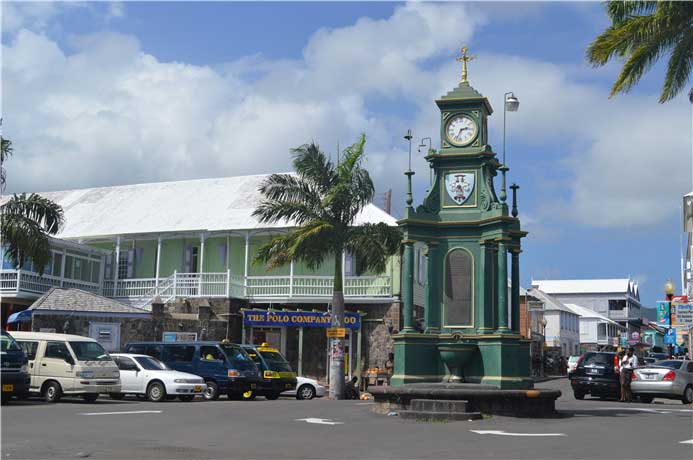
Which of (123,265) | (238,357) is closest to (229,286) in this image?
(123,265)

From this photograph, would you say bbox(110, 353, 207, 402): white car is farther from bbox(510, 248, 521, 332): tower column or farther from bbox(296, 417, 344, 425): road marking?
bbox(510, 248, 521, 332): tower column

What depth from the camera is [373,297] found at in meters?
34.0

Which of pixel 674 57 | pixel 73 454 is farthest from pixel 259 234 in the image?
pixel 73 454

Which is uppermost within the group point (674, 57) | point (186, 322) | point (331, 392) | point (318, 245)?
point (674, 57)

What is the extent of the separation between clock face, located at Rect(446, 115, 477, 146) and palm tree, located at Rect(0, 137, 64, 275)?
13940 mm

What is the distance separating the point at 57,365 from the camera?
20.9m

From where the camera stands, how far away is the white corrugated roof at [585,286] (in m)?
108

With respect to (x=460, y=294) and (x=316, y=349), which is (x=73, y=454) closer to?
(x=460, y=294)

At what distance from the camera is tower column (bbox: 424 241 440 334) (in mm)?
18941

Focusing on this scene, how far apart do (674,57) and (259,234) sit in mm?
21599

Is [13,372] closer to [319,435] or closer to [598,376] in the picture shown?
[319,435]

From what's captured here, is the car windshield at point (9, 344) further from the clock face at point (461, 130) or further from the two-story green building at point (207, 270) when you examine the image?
the two-story green building at point (207, 270)

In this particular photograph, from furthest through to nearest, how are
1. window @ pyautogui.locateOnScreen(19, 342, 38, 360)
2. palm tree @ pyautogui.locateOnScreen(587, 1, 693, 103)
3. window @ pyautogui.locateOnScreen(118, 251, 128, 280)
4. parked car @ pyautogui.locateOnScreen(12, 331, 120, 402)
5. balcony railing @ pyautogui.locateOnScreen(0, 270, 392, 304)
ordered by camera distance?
window @ pyautogui.locateOnScreen(118, 251, 128, 280) < balcony railing @ pyautogui.locateOnScreen(0, 270, 392, 304) < window @ pyautogui.locateOnScreen(19, 342, 38, 360) < parked car @ pyautogui.locateOnScreen(12, 331, 120, 402) < palm tree @ pyautogui.locateOnScreen(587, 1, 693, 103)

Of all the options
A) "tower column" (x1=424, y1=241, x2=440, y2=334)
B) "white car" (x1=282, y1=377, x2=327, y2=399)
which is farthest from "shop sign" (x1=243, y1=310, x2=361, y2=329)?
"tower column" (x1=424, y1=241, x2=440, y2=334)
